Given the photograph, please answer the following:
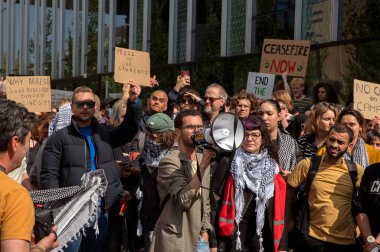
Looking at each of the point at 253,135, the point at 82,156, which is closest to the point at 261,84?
the point at 82,156

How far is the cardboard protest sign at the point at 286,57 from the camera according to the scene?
1198cm

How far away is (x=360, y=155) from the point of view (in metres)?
8.01

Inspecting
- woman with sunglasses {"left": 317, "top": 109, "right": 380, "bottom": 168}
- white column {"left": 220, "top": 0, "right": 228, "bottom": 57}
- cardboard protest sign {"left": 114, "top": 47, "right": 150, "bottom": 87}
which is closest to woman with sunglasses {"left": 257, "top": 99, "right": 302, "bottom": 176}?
woman with sunglasses {"left": 317, "top": 109, "right": 380, "bottom": 168}

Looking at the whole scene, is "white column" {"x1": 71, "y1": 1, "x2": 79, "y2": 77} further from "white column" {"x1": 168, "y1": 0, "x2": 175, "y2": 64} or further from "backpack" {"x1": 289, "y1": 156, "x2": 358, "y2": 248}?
"backpack" {"x1": 289, "y1": 156, "x2": 358, "y2": 248}

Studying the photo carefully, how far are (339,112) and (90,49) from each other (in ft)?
71.3

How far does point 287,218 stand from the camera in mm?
7531

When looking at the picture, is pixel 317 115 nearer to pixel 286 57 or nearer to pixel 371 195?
pixel 371 195

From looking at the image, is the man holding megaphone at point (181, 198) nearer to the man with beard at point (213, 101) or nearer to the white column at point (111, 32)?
the man with beard at point (213, 101)

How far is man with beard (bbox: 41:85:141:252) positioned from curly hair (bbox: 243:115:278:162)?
4.61 feet

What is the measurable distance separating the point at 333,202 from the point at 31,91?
Answer: 22.5ft

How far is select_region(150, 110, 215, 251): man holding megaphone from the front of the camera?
21.9 ft

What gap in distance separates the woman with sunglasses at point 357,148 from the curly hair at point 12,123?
407cm

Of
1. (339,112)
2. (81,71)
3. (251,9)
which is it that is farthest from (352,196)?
(81,71)

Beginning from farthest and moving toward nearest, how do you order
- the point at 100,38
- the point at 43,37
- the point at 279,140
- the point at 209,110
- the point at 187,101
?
the point at 43,37 → the point at 100,38 → the point at 187,101 → the point at 209,110 → the point at 279,140
